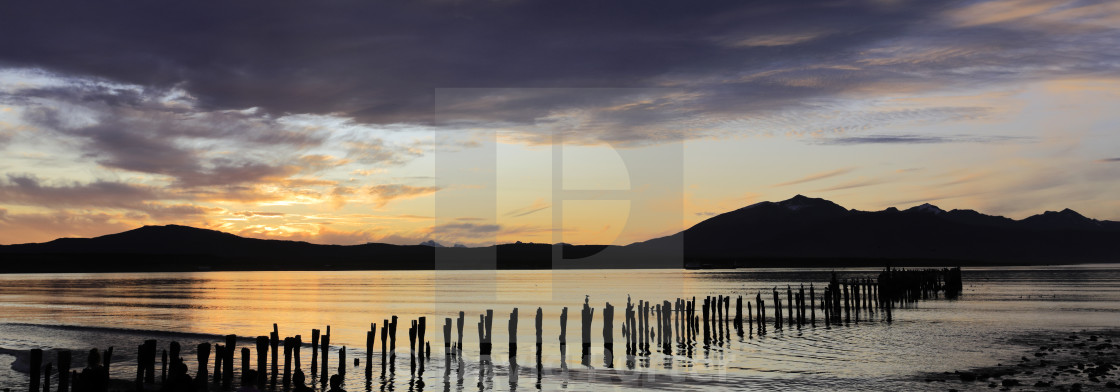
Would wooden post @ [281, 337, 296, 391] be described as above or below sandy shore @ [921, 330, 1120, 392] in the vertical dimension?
above

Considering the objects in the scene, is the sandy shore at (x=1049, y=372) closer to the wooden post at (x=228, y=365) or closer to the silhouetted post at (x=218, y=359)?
the wooden post at (x=228, y=365)

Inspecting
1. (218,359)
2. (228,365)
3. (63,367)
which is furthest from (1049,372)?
(63,367)

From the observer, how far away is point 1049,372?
93.4ft

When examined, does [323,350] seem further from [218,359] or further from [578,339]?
[578,339]

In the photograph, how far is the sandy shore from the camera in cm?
2548

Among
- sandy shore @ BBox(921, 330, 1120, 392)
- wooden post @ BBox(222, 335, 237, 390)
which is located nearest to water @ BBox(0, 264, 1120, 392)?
sandy shore @ BBox(921, 330, 1120, 392)

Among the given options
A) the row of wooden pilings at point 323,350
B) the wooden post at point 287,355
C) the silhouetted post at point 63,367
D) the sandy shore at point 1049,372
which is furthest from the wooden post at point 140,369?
the sandy shore at point 1049,372

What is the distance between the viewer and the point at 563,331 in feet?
111

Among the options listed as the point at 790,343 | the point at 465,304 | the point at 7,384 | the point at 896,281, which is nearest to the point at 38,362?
the point at 7,384

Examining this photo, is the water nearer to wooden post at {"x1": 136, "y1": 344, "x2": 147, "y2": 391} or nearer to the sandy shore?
the sandy shore

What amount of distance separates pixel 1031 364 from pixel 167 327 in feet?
145

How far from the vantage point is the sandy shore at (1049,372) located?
25.5 meters

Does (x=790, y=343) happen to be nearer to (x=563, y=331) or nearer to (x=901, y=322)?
(x=563, y=331)

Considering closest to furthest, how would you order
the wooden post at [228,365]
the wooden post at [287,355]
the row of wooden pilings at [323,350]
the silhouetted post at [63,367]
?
the silhouetted post at [63,367]
the row of wooden pilings at [323,350]
the wooden post at [228,365]
the wooden post at [287,355]
